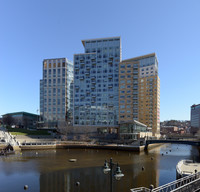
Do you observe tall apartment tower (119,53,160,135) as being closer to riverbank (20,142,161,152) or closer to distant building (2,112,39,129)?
riverbank (20,142,161,152)

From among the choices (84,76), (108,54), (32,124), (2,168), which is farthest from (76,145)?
(32,124)

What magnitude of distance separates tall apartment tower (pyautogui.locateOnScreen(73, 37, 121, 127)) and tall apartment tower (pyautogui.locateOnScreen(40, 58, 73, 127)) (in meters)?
18.4

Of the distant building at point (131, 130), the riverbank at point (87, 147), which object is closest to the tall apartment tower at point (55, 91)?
the riverbank at point (87, 147)

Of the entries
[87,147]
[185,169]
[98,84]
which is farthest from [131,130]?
[185,169]

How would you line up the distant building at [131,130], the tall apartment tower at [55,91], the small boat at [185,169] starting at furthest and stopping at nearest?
1. the tall apartment tower at [55,91]
2. the distant building at [131,130]
3. the small boat at [185,169]

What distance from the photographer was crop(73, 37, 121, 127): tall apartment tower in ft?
431

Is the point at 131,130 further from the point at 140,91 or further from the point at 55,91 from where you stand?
the point at 55,91

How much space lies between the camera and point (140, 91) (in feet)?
476

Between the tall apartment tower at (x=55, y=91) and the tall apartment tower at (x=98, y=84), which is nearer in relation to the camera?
the tall apartment tower at (x=98, y=84)

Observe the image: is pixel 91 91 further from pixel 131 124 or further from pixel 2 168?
pixel 2 168

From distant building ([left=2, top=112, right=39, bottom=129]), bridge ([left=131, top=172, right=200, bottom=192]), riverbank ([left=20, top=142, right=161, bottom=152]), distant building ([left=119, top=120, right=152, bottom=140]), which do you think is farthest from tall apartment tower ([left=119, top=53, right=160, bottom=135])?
bridge ([left=131, top=172, right=200, bottom=192])

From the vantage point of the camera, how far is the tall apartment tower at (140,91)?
421 ft

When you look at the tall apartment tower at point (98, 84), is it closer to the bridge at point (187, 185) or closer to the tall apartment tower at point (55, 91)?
the tall apartment tower at point (55, 91)

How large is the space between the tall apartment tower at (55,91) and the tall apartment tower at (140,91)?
1975 inches
